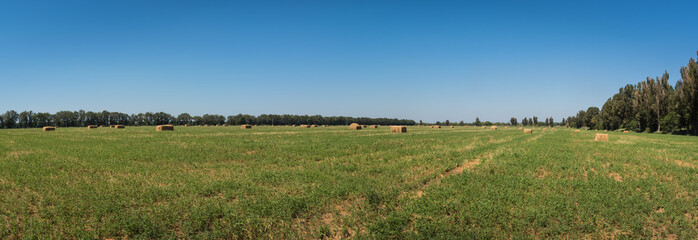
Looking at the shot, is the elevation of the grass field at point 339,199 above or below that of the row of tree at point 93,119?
below

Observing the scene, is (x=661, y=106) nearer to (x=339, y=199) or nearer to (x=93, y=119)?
(x=339, y=199)

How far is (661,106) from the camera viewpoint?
7169cm

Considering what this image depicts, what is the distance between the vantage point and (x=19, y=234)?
6.64m

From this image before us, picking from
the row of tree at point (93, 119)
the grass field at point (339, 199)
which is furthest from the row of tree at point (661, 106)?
the row of tree at point (93, 119)

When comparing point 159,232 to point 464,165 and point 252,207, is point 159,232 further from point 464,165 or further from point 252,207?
point 464,165

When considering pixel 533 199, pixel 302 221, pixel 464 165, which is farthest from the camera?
pixel 464 165

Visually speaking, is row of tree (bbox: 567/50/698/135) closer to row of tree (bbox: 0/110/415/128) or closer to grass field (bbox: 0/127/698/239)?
grass field (bbox: 0/127/698/239)

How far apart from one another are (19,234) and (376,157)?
1496cm

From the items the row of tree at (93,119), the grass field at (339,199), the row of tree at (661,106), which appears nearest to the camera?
the grass field at (339,199)

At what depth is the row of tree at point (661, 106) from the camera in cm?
5466

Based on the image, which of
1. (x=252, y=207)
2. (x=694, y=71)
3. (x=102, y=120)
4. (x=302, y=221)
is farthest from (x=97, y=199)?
(x=102, y=120)

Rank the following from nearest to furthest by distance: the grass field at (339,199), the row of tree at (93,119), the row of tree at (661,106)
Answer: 1. the grass field at (339,199)
2. the row of tree at (661,106)
3. the row of tree at (93,119)

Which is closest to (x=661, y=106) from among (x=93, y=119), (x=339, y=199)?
(x=339, y=199)

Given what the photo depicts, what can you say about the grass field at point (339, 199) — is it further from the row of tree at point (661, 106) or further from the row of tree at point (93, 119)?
the row of tree at point (93, 119)
